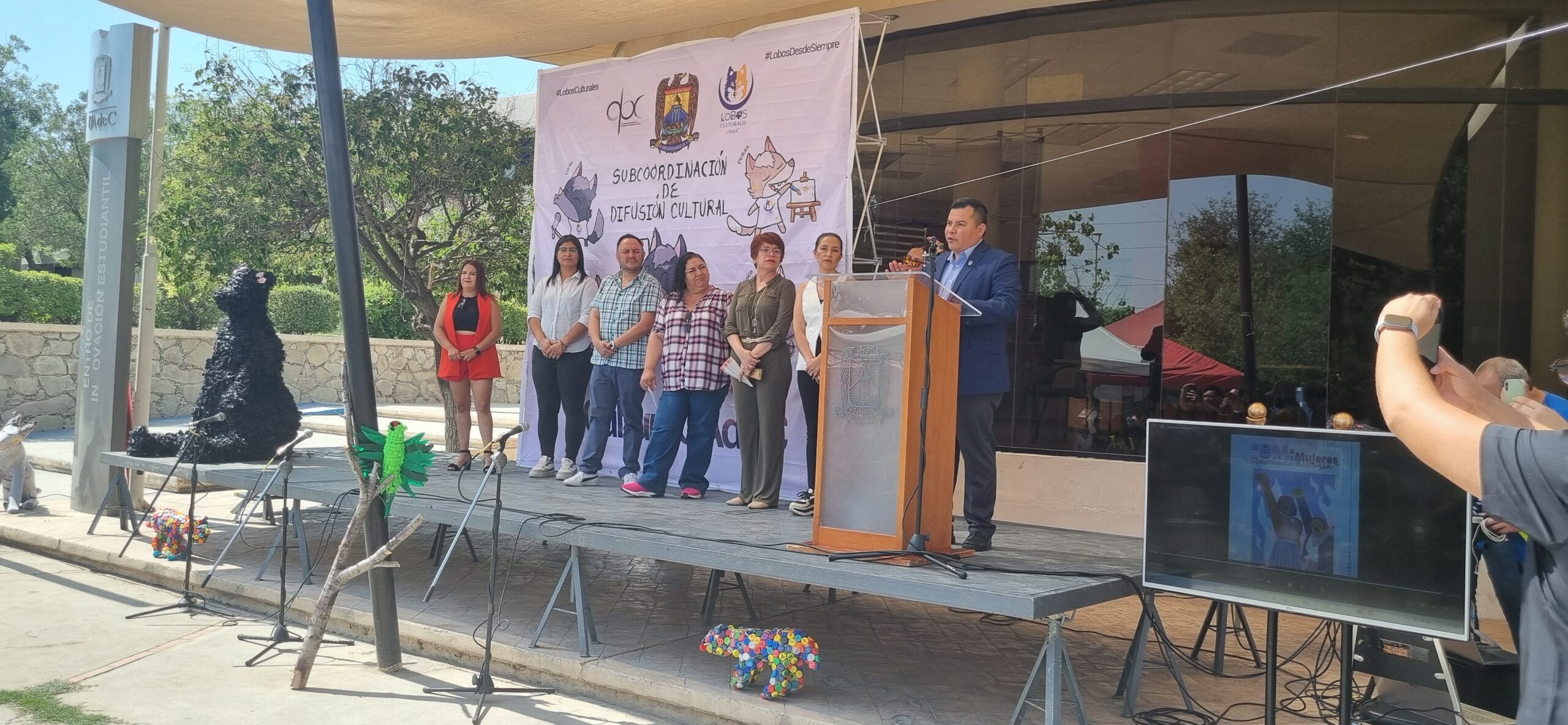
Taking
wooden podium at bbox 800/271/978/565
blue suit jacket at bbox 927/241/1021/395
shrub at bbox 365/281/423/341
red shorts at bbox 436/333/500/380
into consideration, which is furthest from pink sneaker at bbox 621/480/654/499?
shrub at bbox 365/281/423/341

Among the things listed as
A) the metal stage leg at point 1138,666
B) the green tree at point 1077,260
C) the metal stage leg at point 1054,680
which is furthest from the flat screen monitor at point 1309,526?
the green tree at point 1077,260

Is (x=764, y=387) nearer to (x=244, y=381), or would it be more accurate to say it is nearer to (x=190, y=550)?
(x=190, y=550)

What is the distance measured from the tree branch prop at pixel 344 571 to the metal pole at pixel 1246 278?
17.5 feet

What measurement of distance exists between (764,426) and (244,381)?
4.07 metres

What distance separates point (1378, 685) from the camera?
402 centimetres

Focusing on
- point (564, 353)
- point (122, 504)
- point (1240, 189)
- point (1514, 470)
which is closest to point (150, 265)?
point (122, 504)

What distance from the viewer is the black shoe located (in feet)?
15.7

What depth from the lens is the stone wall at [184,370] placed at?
14289 mm

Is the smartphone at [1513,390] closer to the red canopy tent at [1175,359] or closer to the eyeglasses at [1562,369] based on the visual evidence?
the eyeglasses at [1562,369]

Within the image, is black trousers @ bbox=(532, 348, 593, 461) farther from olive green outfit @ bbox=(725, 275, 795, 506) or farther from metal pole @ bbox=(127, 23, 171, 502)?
metal pole @ bbox=(127, 23, 171, 502)

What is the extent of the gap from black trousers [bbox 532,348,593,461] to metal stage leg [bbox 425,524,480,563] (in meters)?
0.80

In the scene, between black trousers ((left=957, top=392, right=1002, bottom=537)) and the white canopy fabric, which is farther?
the white canopy fabric

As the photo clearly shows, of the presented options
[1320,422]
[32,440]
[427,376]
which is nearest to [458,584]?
[1320,422]

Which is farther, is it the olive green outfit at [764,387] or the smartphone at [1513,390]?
the olive green outfit at [764,387]
